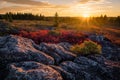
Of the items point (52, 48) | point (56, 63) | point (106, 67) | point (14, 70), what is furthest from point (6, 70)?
point (106, 67)

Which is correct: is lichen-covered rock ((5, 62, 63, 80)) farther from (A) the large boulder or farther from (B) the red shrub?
(B) the red shrub

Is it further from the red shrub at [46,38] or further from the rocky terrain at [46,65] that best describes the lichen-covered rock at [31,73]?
the red shrub at [46,38]

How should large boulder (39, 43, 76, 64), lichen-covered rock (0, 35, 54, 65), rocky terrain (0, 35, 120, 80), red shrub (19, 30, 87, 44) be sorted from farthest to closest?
red shrub (19, 30, 87, 44), large boulder (39, 43, 76, 64), lichen-covered rock (0, 35, 54, 65), rocky terrain (0, 35, 120, 80)

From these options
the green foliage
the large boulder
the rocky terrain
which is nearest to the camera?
the rocky terrain

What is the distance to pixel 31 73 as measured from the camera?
325 inches

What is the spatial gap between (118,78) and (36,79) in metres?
4.48

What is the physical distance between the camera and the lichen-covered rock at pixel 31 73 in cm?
812

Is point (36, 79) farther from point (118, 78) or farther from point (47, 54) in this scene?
point (118, 78)

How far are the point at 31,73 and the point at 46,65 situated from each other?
1.43 m

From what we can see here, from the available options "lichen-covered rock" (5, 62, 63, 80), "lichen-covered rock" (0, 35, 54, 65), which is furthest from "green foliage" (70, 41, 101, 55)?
"lichen-covered rock" (5, 62, 63, 80)

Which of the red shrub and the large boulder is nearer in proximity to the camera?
the large boulder

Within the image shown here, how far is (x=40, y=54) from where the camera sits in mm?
10594

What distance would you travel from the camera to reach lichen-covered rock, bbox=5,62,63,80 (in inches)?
320

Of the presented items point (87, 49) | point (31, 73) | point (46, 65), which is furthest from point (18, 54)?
point (87, 49)
